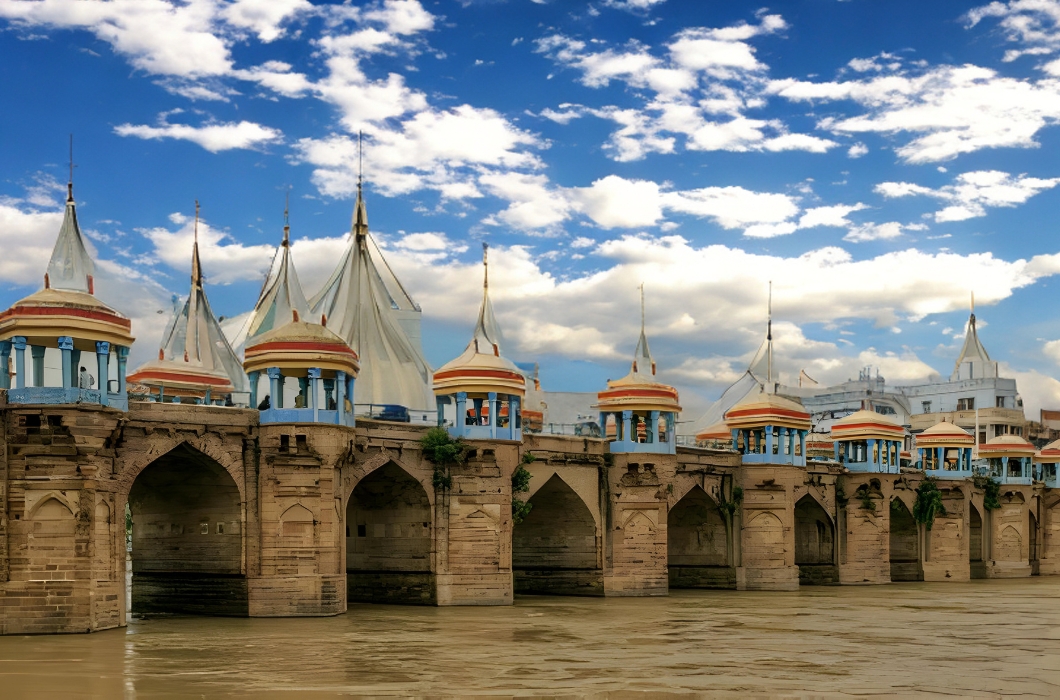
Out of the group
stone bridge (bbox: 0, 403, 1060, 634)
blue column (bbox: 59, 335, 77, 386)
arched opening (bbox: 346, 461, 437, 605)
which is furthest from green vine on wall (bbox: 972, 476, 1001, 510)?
blue column (bbox: 59, 335, 77, 386)

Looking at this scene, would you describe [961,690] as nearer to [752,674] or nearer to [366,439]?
[752,674]

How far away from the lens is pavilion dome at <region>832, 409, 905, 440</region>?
51656 millimetres

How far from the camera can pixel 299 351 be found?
3055 centimetres

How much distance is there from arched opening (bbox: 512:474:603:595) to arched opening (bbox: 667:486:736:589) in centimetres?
628

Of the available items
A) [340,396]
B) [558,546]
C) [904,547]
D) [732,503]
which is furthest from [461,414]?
[904,547]

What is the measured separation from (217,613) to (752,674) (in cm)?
1442

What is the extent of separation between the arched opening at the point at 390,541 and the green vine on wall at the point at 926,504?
29116 mm

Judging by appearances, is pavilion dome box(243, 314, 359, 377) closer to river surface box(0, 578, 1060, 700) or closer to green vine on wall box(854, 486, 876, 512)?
river surface box(0, 578, 1060, 700)

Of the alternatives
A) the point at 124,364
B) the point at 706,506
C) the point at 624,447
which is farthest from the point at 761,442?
the point at 124,364

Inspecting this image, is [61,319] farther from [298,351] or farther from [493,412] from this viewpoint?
[493,412]

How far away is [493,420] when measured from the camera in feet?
115

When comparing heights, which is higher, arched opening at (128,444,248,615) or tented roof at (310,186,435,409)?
tented roof at (310,186,435,409)

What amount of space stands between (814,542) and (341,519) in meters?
26.1

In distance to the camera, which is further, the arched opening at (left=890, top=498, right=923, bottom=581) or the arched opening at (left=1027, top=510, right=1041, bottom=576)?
the arched opening at (left=1027, top=510, right=1041, bottom=576)
